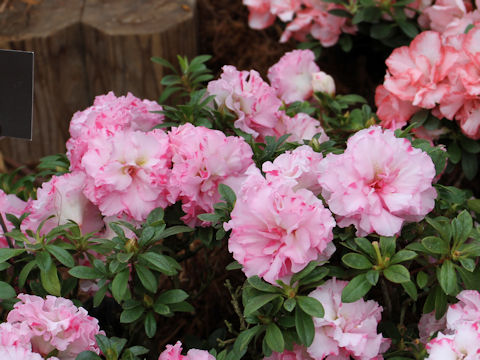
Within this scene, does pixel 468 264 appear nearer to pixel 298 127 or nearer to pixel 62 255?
pixel 298 127

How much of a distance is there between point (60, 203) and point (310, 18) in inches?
41.9

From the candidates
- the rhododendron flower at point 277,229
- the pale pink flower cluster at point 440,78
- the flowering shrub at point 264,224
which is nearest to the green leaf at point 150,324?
the flowering shrub at point 264,224

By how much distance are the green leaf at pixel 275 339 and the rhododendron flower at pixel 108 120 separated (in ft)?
1.49

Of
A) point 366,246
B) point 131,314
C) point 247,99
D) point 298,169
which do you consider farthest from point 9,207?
point 366,246

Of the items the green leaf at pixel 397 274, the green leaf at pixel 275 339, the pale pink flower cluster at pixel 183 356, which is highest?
the green leaf at pixel 397 274

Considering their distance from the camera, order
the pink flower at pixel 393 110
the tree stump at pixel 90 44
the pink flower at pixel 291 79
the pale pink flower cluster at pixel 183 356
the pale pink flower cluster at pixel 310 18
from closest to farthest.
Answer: the pale pink flower cluster at pixel 183 356 → the pink flower at pixel 393 110 → the pink flower at pixel 291 79 → the pale pink flower cluster at pixel 310 18 → the tree stump at pixel 90 44

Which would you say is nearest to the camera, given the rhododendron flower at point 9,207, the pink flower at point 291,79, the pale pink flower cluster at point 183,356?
the pale pink flower cluster at point 183,356

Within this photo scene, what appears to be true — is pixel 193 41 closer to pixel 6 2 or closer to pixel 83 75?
pixel 83 75

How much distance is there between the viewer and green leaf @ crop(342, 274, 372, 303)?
1.01 metres

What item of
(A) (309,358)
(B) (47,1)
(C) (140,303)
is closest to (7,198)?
(C) (140,303)

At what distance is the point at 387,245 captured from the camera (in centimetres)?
104

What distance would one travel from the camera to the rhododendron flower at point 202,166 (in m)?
1.17

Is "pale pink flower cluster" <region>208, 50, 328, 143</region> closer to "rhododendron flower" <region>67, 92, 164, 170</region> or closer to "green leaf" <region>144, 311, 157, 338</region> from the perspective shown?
"rhododendron flower" <region>67, 92, 164, 170</region>

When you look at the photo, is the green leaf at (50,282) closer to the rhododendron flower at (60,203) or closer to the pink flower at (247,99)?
the rhododendron flower at (60,203)
